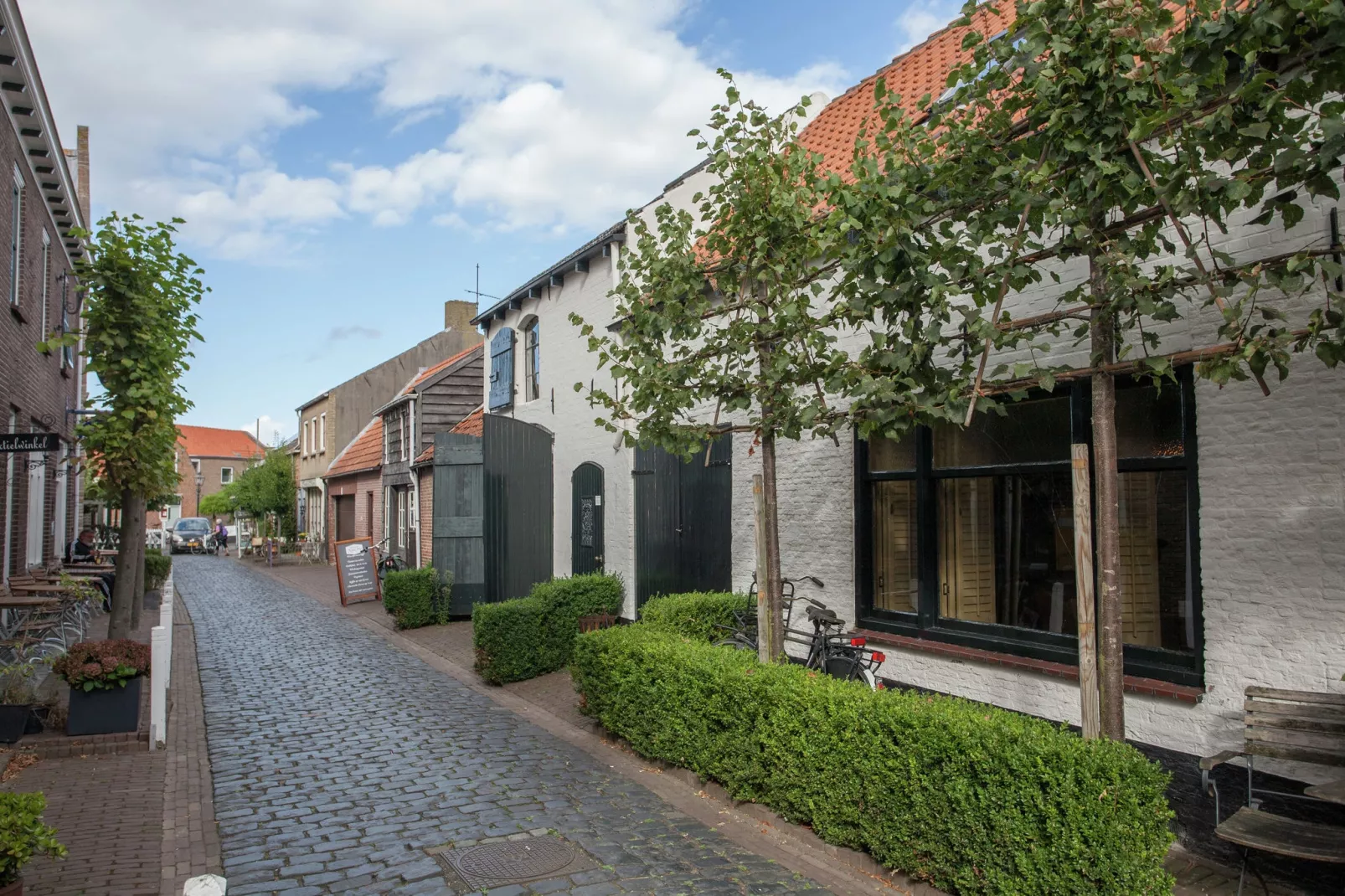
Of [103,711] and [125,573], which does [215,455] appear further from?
[103,711]

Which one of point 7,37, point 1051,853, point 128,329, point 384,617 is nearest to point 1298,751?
point 1051,853

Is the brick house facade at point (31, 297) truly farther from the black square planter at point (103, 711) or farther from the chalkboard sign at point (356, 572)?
the chalkboard sign at point (356, 572)

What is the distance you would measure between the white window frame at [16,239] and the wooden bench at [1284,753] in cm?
1413

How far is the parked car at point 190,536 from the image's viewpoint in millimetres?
46969

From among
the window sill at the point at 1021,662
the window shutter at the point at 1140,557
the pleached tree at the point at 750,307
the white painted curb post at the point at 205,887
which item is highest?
the pleached tree at the point at 750,307

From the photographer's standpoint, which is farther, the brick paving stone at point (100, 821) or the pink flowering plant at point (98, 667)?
the pink flowering plant at point (98, 667)

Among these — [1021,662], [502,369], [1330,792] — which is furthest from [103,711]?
[502,369]

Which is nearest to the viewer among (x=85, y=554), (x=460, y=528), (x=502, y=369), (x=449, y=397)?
(x=460, y=528)

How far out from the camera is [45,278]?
616 inches

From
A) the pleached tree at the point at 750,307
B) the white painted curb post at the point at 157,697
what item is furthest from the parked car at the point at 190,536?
the pleached tree at the point at 750,307

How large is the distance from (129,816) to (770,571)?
476cm

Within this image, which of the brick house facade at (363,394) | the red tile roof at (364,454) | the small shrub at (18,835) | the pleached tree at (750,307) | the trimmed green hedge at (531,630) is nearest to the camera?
the small shrub at (18,835)

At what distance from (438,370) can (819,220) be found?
1884cm

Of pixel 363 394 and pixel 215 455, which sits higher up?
pixel 215 455
